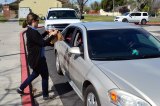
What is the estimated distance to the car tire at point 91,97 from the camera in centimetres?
488

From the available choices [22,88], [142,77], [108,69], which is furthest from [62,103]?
[142,77]

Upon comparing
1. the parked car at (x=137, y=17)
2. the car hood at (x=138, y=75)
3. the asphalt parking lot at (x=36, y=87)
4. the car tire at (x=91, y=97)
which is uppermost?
the car hood at (x=138, y=75)

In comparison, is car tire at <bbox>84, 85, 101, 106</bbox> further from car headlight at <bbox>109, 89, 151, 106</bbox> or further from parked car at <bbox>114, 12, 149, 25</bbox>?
parked car at <bbox>114, 12, 149, 25</bbox>

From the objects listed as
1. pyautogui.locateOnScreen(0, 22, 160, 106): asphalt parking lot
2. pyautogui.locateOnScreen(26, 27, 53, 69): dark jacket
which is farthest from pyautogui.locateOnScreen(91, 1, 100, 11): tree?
pyautogui.locateOnScreen(26, 27, 53, 69): dark jacket

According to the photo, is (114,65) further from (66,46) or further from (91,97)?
(66,46)

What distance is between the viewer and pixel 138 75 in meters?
4.80

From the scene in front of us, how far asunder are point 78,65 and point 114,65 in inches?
35.7

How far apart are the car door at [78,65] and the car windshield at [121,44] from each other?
8.1 inches

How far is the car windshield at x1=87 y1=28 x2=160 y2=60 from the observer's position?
571 centimetres

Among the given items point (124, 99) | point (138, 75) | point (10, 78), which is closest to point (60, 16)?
point (10, 78)

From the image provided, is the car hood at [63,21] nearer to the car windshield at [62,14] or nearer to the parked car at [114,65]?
the car windshield at [62,14]

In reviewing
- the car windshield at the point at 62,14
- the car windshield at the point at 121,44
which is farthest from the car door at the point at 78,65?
the car windshield at the point at 62,14

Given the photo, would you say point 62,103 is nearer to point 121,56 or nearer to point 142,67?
point 121,56

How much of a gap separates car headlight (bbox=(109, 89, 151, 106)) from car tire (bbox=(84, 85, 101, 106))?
409mm
